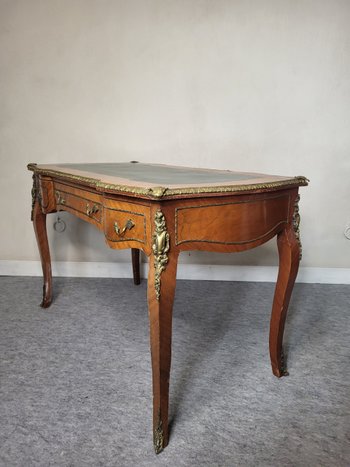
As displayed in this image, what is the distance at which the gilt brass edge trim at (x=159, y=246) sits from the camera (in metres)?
1.21

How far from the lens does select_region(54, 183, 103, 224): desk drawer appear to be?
65.8 inches

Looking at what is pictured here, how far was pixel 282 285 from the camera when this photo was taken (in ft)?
5.57

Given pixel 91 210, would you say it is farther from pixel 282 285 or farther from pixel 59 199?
pixel 282 285

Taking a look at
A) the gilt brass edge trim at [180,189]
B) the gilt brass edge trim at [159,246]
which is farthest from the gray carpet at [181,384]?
the gilt brass edge trim at [180,189]

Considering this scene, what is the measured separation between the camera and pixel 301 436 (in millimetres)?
1411

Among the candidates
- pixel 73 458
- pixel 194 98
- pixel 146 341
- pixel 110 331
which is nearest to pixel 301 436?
pixel 73 458

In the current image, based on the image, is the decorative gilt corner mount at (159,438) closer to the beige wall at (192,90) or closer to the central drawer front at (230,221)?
the central drawer front at (230,221)

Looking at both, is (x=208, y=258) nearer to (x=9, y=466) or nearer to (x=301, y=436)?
(x=301, y=436)

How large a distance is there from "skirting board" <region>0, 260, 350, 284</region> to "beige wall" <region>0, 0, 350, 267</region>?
0.07 m

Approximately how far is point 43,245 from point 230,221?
144 centimetres

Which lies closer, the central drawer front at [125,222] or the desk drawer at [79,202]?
the central drawer front at [125,222]

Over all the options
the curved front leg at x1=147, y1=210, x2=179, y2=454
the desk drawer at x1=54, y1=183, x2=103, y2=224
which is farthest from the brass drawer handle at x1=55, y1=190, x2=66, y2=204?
the curved front leg at x1=147, y1=210, x2=179, y2=454

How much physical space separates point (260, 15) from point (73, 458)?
2.70 metres

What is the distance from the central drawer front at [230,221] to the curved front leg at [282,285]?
0.12 metres
